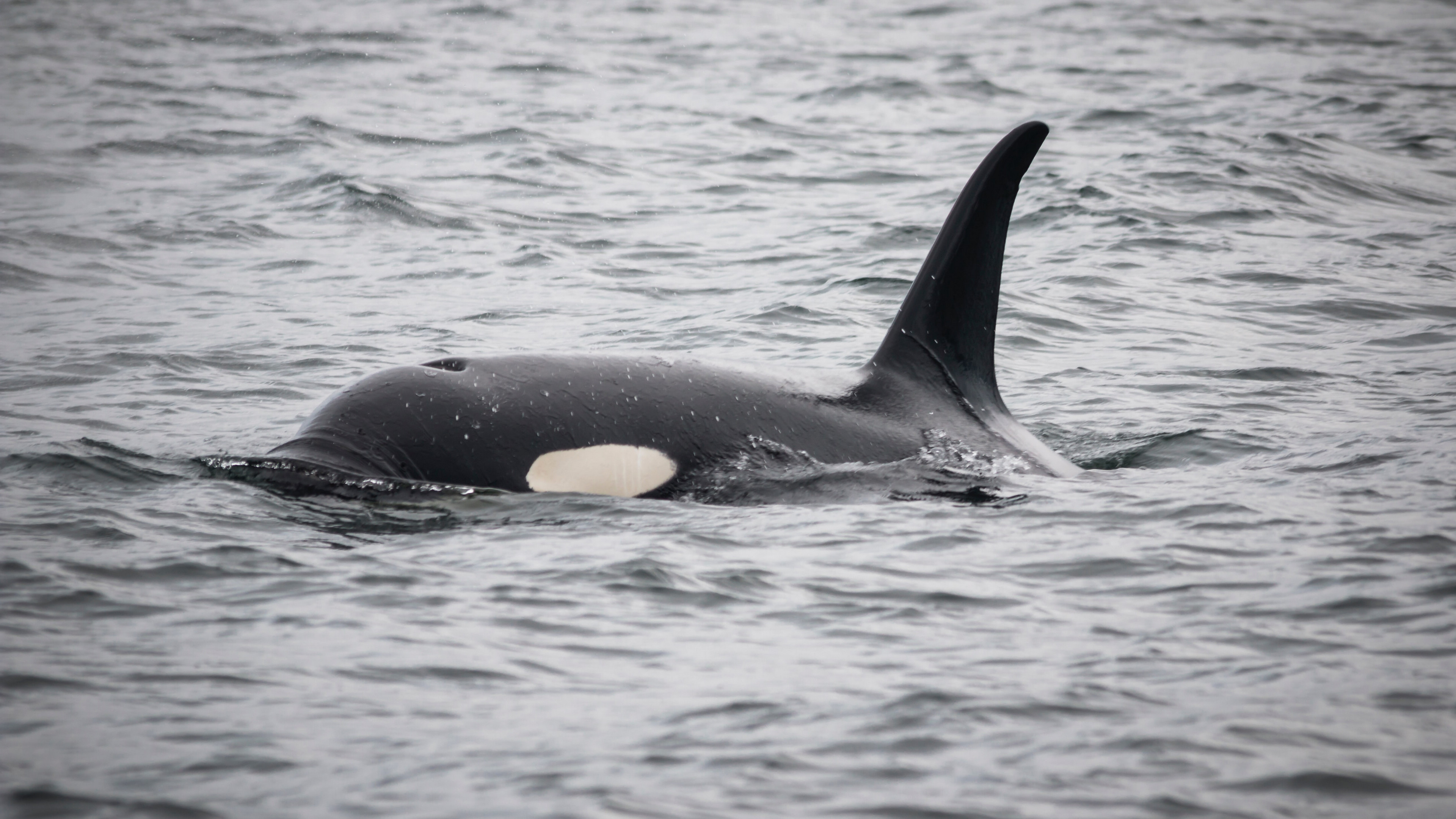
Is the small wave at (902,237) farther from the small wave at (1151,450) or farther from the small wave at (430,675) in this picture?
the small wave at (430,675)

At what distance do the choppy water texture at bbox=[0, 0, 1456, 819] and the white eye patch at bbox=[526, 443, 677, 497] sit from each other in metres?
0.10

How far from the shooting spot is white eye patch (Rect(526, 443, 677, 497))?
7.96m

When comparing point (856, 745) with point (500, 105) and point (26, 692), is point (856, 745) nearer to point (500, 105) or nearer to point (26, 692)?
point (26, 692)

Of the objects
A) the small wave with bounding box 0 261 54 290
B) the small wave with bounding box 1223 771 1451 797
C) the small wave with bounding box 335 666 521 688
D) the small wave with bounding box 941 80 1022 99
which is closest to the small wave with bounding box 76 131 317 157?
the small wave with bounding box 0 261 54 290

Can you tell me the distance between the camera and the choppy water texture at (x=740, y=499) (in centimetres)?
557

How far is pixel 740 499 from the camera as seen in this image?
27.1 ft

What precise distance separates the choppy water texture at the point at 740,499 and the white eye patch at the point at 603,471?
0.10m

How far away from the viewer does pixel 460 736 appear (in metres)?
5.72

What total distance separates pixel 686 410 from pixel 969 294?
1877 millimetres

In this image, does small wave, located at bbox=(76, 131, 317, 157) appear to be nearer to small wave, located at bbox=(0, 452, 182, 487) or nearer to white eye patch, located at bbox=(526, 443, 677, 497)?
small wave, located at bbox=(0, 452, 182, 487)

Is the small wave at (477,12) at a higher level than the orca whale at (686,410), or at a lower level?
higher

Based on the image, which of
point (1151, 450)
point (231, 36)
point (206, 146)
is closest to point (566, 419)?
point (1151, 450)

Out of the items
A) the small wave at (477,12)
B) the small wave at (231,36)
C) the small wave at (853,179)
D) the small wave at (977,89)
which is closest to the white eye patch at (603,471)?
the small wave at (853,179)

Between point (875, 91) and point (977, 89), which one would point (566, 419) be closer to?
point (875, 91)
